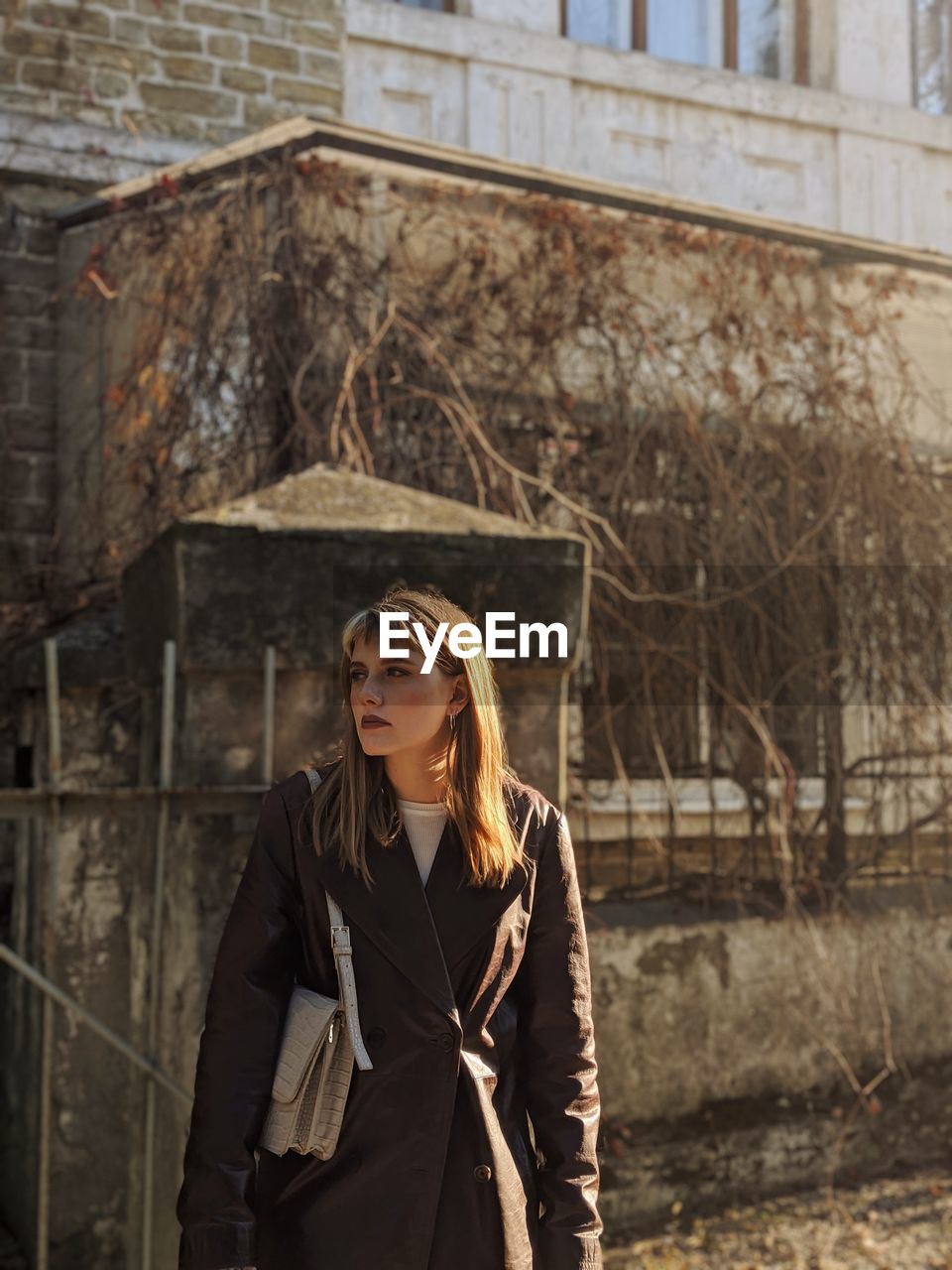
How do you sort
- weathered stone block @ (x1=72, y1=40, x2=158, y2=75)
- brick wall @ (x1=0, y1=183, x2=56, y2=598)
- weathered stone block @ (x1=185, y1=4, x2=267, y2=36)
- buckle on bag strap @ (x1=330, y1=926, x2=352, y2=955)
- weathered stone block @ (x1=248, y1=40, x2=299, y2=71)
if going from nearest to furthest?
1. buckle on bag strap @ (x1=330, y1=926, x2=352, y2=955)
2. brick wall @ (x1=0, y1=183, x2=56, y2=598)
3. weathered stone block @ (x1=72, y1=40, x2=158, y2=75)
4. weathered stone block @ (x1=185, y1=4, x2=267, y2=36)
5. weathered stone block @ (x1=248, y1=40, x2=299, y2=71)

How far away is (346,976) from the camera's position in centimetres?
219

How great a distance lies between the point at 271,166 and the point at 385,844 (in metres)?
3.89

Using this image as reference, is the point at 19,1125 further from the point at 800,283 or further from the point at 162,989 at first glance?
the point at 800,283

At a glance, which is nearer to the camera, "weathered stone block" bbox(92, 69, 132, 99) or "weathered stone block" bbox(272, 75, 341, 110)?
"weathered stone block" bbox(92, 69, 132, 99)

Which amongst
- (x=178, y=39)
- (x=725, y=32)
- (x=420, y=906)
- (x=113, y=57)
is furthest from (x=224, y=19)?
(x=420, y=906)

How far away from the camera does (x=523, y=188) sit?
5.77m

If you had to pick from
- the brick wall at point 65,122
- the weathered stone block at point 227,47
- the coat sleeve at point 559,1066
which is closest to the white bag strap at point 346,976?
the coat sleeve at point 559,1066

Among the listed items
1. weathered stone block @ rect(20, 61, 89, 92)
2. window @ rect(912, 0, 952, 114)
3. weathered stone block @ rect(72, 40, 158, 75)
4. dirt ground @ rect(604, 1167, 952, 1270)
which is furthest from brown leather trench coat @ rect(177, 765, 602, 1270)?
window @ rect(912, 0, 952, 114)

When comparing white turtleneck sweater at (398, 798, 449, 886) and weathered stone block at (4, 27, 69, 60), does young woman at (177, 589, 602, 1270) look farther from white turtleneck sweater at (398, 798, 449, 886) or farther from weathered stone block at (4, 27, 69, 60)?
weathered stone block at (4, 27, 69, 60)

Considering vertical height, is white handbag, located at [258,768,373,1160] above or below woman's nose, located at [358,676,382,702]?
below

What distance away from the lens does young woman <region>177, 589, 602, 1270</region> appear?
2139mm

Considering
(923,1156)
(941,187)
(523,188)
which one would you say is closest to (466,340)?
(523,188)

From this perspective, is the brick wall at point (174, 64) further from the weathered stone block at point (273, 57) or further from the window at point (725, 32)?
the window at point (725, 32)

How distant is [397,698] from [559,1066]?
2.10 ft
